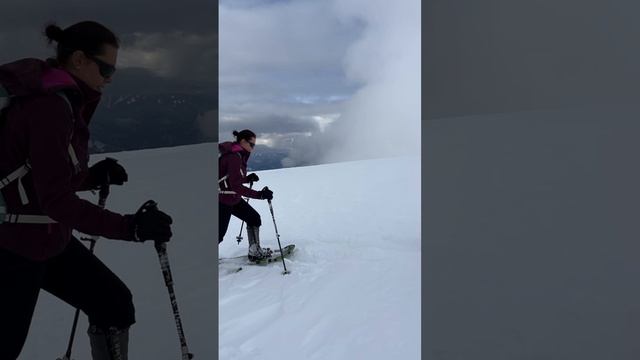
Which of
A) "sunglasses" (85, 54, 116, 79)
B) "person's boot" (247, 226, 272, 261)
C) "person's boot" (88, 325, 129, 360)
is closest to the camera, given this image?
"sunglasses" (85, 54, 116, 79)

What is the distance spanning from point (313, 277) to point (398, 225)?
3.84 meters

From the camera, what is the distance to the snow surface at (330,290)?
13.6 feet

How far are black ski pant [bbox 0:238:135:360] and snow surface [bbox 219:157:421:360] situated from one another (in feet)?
6.47

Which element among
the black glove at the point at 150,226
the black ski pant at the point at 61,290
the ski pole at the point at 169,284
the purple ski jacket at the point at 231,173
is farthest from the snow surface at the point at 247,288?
the purple ski jacket at the point at 231,173

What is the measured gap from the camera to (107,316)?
A: 2244 mm

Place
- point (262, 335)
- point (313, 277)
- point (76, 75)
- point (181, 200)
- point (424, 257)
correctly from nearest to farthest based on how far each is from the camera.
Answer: point (76, 75) → point (181, 200) → point (424, 257) → point (262, 335) → point (313, 277)

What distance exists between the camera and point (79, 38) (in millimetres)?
2098

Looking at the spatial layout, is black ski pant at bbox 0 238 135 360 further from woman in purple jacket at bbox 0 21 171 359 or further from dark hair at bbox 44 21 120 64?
dark hair at bbox 44 21 120 64

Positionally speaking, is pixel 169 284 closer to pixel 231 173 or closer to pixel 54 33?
pixel 54 33

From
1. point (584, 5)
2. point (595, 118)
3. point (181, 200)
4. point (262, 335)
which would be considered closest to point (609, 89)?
point (595, 118)

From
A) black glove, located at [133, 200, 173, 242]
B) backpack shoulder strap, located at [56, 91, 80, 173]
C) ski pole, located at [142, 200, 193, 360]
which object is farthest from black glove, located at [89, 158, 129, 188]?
black glove, located at [133, 200, 173, 242]

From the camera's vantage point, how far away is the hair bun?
2.10 meters

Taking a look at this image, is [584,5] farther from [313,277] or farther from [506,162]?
[313,277]

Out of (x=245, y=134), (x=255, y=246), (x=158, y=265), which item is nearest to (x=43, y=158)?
(x=158, y=265)
